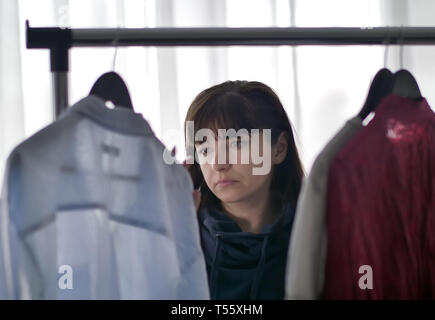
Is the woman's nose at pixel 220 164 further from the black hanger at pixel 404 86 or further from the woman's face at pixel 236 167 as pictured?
the black hanger at pixel 404 86

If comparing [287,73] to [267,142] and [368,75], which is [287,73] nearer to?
[368,75]

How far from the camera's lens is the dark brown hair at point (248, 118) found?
1219 millimetres

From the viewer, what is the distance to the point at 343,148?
0.92 m

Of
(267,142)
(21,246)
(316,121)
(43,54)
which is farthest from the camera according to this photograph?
(316,121)

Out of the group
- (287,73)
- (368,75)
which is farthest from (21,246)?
(368,75)

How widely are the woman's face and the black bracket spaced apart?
34cm

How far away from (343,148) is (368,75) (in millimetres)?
754

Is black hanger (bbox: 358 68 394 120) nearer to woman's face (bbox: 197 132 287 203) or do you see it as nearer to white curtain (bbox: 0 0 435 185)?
woman's face (bbox: 197 132 287 203)

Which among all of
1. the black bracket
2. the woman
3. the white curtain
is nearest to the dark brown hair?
the woman

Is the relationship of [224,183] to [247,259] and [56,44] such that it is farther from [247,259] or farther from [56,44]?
[56,44]

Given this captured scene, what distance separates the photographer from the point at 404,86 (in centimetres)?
102

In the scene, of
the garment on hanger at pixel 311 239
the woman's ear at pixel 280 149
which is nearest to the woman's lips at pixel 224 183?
the woman's ear at pixel 280 149

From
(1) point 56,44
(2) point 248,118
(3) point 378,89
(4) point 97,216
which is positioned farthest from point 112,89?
(3) point 378,89
